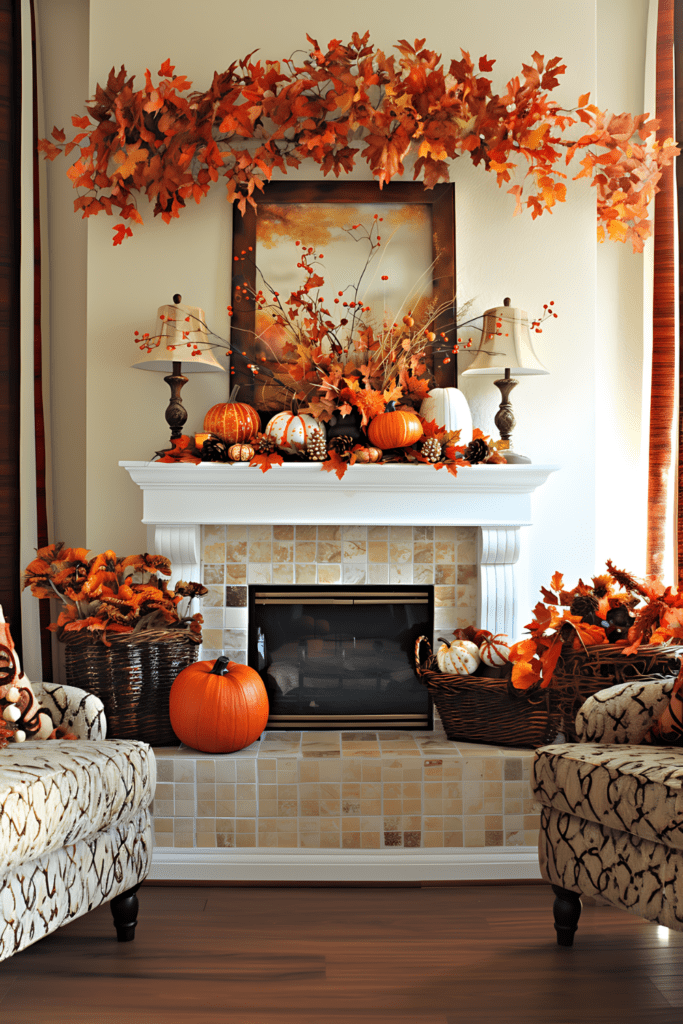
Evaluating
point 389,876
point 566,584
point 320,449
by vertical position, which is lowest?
point 389,876

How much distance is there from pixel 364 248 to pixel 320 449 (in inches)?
32.2

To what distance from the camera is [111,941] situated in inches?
71.6

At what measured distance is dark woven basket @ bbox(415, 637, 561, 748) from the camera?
2.29m

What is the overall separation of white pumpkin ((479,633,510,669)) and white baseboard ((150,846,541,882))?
55 cm

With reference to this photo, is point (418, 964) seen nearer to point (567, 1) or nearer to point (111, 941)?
point (111, 941)

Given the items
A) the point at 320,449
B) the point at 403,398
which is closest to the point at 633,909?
the point at 320,449

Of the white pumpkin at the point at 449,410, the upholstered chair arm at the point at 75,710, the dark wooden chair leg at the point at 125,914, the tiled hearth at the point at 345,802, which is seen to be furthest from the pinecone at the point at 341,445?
the dark wooden chair leg at the point at 125,914

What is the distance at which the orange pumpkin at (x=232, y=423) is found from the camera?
2555mm

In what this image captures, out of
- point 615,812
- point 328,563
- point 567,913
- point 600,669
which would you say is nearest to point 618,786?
point 615,812

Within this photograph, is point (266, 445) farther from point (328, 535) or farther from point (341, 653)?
point (341, 653)

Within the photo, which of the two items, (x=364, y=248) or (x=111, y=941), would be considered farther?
(x=364, y=248)

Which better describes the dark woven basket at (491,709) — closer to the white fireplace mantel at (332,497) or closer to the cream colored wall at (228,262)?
the white fireplace mantel at (332,497)

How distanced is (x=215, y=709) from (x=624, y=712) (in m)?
1.13

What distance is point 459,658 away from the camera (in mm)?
2377
